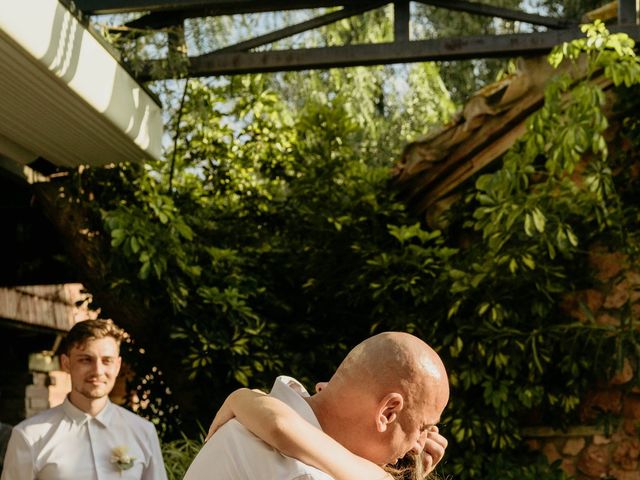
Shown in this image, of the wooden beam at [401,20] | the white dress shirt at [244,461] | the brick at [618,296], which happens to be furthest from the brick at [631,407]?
the white dress shirt at [244,461]

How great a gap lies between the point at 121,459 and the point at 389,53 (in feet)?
7.99

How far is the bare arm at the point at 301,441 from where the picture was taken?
1.47 metres

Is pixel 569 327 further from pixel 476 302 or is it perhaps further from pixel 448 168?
pixel 448 168

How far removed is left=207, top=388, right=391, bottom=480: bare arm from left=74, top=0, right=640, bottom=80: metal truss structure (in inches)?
156

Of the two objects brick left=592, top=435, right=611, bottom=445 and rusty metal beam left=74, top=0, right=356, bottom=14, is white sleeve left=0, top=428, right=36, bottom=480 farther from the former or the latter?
brick left=592, top=435, right=611, bottom=445

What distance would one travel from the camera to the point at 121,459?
13.0 ft

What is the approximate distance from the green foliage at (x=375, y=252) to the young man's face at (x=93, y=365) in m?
1.89

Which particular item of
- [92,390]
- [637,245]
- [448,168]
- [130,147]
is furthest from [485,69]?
[92,390]

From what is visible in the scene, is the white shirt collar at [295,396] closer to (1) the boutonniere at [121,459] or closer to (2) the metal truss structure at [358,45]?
(1) the boutonniere at [121,459]

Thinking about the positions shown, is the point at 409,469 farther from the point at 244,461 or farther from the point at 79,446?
the point at 79,446

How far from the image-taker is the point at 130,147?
204 inches

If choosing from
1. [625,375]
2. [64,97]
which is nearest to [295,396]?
[64,97]

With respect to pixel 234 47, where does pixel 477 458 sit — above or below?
below

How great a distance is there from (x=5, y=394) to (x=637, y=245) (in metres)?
5.43
